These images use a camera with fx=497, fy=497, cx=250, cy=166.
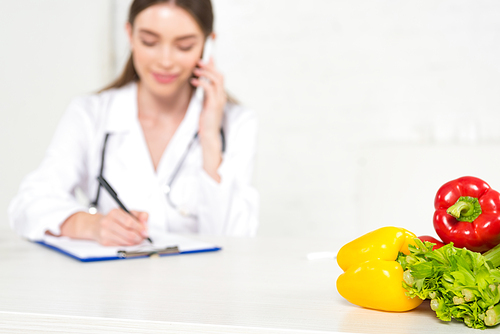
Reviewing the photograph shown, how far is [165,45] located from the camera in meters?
1.61

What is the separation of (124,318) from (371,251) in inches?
11.7

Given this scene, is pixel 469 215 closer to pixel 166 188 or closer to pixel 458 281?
pixel 458 281

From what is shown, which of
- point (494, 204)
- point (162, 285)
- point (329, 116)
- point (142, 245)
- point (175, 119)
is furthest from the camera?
point (329, 116)

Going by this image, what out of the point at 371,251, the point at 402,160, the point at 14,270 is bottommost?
the point at 402,160

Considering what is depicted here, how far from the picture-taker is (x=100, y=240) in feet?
Result: 3.64

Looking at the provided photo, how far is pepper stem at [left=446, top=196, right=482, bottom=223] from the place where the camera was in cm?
55

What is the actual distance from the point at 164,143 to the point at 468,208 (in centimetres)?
136

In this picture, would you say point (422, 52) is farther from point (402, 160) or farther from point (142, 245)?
point (142, 245)

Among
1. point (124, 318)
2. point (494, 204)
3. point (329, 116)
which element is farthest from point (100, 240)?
point (329, 116)

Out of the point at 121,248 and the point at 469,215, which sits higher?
the point at 469,215

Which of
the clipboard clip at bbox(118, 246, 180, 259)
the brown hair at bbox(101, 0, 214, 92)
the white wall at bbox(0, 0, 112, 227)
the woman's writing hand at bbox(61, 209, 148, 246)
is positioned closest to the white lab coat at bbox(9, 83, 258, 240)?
the brown hair at bbox(101, 0, 214, 92)

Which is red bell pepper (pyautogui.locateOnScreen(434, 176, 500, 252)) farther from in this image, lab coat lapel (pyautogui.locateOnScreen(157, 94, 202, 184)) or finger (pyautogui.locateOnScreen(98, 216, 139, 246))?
lab coat lapel (pyautogui.locateOnScreen(157, 94, 202, 184))

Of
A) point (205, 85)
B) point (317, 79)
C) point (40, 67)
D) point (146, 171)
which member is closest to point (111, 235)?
point (146, 171)

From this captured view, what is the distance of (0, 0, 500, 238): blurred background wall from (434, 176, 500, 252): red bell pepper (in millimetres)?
2049
